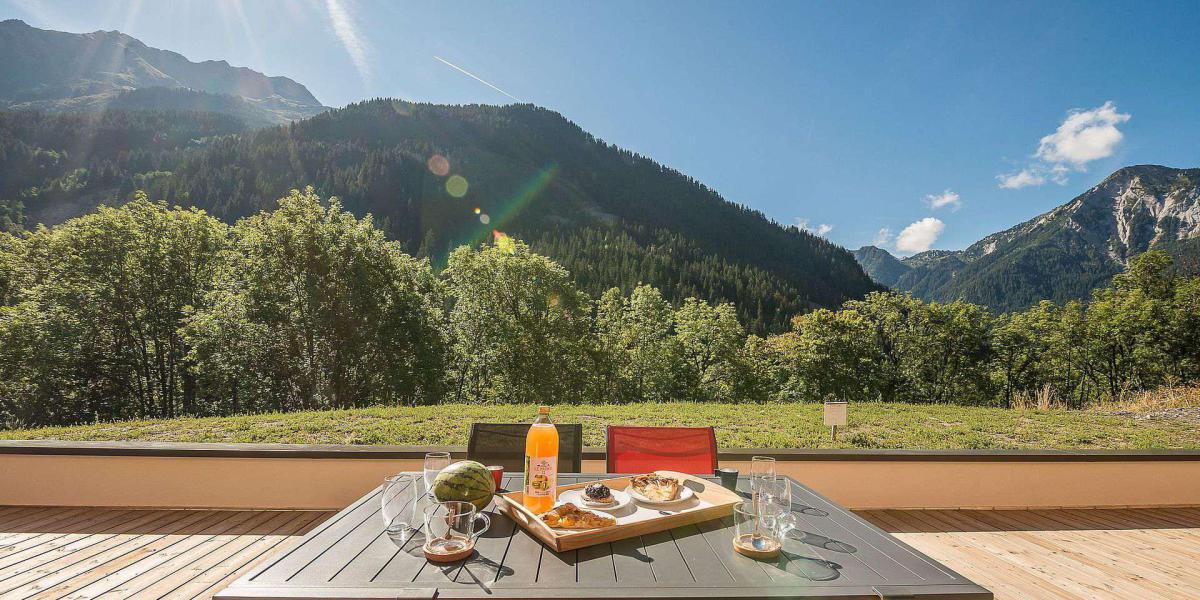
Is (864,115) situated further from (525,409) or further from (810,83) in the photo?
(525,409)

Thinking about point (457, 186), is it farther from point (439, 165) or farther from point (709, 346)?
point (709, 346)

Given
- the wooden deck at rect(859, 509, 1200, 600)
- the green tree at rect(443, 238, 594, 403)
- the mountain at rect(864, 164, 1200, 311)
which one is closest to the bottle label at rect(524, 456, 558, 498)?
the wooden deck at rect(859, 509, 1200, 600)

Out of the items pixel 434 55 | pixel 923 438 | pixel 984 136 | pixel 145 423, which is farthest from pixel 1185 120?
pixel 145 423

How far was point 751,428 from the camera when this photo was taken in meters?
6.07

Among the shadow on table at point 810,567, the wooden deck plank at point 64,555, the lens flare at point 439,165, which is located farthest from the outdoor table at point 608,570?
the lens flare at point 439,165

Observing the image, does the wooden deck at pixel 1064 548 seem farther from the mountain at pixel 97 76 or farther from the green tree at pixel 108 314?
the mountain at pixel 97 76

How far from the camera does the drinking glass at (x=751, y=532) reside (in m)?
1.22

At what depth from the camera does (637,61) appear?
398 inches

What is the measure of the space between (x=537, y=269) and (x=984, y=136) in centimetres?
1310

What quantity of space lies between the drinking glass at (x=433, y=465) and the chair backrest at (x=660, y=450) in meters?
1.01

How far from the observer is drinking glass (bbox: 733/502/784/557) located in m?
1.22

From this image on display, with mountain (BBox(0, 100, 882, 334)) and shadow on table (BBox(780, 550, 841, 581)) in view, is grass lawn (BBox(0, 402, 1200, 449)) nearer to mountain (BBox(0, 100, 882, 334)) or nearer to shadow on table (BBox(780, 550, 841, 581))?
shadow on table (BBox(780, 550, 841, 581))

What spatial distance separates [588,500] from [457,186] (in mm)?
51089

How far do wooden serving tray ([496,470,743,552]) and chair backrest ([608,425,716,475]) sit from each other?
63 centimetres
